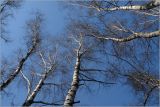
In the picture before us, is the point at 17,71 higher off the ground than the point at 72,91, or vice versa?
the point at 72,91

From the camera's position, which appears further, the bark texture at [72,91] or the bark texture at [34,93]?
the bark texture at [34,93]

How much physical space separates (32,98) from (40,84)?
1.09 meters

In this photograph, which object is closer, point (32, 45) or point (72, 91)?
point (72, 91)

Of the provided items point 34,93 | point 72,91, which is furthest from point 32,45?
point 72,91

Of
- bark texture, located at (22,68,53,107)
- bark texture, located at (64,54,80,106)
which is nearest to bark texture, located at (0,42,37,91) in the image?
bark texture, located at (22,68,53,107)

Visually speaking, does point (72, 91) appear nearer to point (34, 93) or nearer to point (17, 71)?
point (34, 93)

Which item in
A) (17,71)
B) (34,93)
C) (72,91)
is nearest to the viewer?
(72,91)

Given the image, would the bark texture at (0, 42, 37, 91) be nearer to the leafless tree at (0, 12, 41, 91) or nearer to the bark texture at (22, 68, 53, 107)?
the leafless tree at (0, 12, 41, 91)

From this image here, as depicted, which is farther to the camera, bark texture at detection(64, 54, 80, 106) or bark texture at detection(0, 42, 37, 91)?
bark texture at detection(0, 42, 37, 91)

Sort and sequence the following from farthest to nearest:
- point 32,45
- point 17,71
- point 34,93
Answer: point 32,45
point 17,71
point 34,93

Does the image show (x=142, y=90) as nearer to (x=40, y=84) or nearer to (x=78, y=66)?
(x=78, y=66)

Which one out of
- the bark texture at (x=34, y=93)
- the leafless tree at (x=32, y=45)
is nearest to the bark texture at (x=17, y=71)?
the leafless tree at (x=32, y=45)

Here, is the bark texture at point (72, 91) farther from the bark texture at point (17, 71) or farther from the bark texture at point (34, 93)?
the bark texture at point (17, 71)

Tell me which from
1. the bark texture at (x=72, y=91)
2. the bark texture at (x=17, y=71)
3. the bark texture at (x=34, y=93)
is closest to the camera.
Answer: the bark texture at (x=72, y=91)
